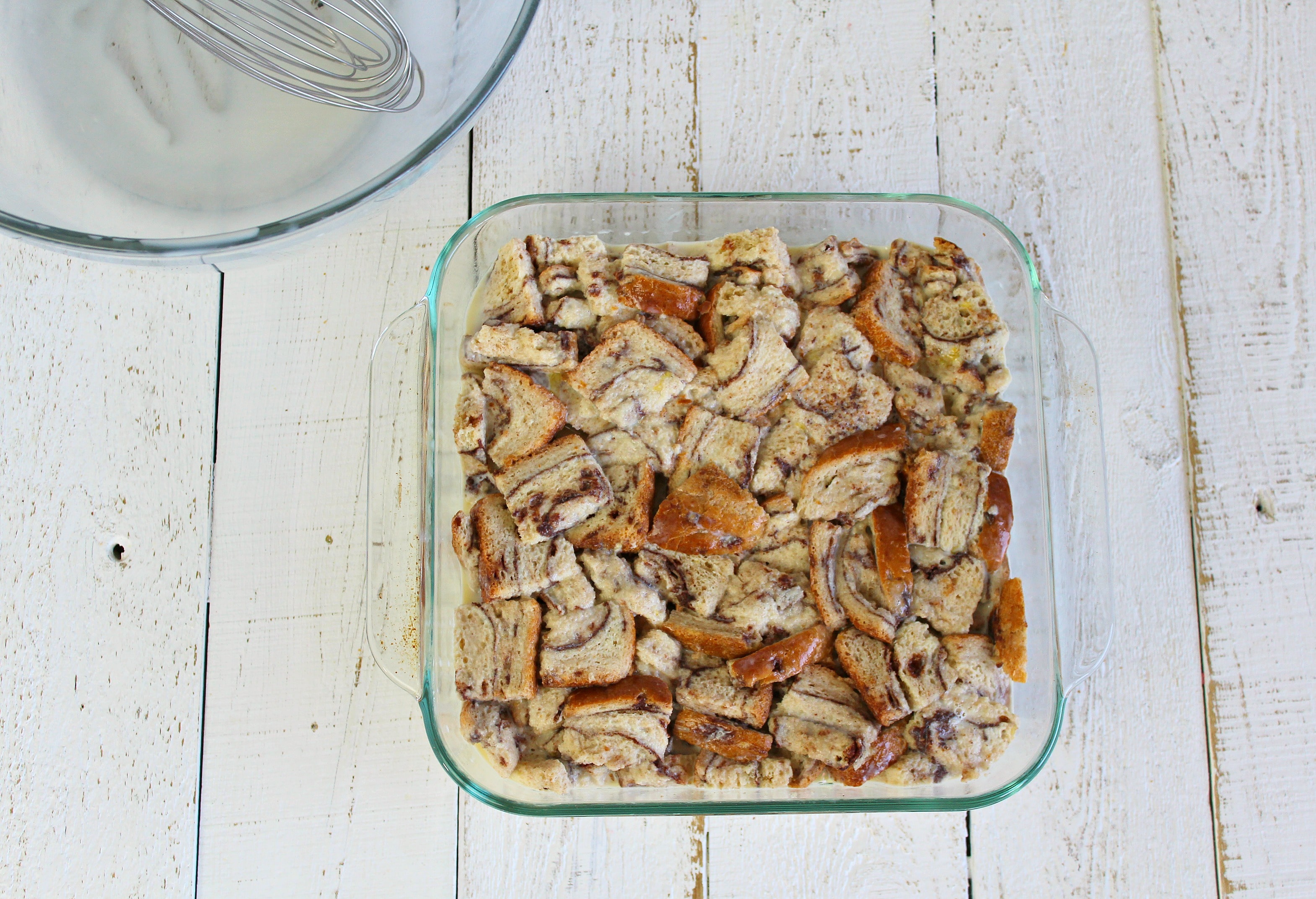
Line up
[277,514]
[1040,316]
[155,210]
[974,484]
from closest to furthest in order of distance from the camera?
1. [155,210]
2. [974,484]
3. [1040,316]
4. [277,514]

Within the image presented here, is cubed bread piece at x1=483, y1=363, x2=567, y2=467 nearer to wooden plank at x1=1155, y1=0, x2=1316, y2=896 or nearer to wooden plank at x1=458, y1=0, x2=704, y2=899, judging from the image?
wooden plank at x1=458, y1=0, x2=704, y2=899

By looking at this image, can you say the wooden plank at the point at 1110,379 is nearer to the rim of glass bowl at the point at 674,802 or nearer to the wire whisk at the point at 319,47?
the rim of glass bowl at the point at 674,802

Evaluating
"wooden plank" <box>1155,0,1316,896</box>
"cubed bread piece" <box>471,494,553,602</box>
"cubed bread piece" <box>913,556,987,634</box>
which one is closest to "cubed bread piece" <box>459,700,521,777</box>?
"cubed bread piece" <box>471,494,553,602</box>

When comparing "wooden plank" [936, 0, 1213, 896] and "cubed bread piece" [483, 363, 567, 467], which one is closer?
"cubed bread piece" [483, 363, 567, 467]

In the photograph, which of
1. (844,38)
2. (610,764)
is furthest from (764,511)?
(844,38)

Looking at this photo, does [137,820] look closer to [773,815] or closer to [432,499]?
[432,499]
